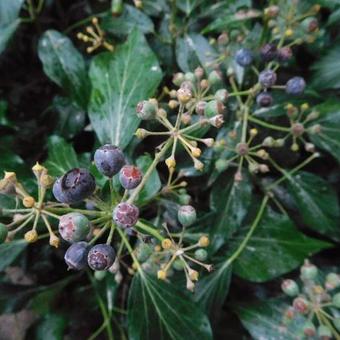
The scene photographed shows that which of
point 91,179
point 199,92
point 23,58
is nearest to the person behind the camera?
point 91,179

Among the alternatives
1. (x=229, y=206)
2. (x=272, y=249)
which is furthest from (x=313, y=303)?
(x=229, y=206)

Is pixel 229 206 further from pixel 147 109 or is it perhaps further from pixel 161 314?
pixel 147 109

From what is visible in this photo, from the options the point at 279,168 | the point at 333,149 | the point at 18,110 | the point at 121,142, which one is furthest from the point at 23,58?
the point at 333,149

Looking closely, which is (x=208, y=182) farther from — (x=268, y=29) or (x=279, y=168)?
(x=268, y=29)

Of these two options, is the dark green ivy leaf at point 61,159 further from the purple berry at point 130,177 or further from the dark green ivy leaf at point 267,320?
the dark green ivy leaf at point 267,320

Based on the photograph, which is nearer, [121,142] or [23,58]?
[121,142]
